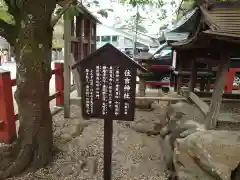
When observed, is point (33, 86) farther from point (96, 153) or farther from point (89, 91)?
point (96, 153)

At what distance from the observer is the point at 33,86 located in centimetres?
305

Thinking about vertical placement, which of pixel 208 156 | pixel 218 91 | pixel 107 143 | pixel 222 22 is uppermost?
pixel 222 22

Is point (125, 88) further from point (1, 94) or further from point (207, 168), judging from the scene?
point (1, 94)

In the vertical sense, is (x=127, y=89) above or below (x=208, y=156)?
above

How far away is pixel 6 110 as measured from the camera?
3730mm

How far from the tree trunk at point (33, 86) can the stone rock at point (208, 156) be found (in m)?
2.03

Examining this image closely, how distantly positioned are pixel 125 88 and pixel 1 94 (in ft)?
8.02

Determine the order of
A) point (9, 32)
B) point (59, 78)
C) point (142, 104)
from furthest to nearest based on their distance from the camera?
point (142, 104) < point (59, 78) < point (9, 32)

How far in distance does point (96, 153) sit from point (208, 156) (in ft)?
6.19

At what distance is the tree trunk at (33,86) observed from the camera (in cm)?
292

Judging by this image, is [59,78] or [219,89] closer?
[219,89]

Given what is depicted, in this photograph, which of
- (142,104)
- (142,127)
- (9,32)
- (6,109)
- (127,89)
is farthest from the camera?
(142,104)

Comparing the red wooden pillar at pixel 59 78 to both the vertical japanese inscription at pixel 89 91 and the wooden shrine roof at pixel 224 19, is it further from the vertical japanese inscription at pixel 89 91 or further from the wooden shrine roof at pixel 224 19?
the wooden shrine roof at pixel 224 19

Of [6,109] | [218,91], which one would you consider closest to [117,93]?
[218,91]
